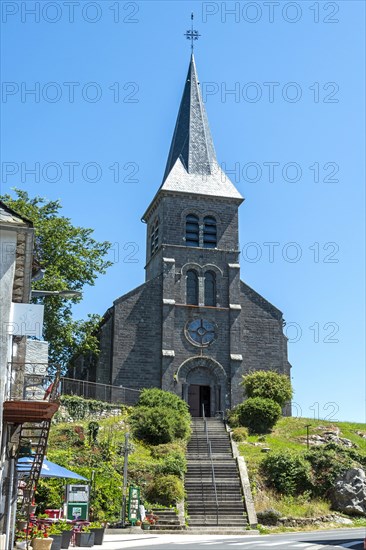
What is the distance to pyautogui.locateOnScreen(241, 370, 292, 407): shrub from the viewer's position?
40594mm

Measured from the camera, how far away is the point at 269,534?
2509 cm

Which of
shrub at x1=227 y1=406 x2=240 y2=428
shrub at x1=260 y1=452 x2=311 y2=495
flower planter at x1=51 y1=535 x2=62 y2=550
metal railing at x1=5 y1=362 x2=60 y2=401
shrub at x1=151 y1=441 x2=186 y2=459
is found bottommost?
flower planter at x1=51 y1=535 x2=62 y2=550

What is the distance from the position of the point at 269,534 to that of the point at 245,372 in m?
19.9

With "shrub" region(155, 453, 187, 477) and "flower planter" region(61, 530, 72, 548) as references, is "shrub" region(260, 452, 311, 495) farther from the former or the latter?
"flower planter" region(61, 530, 72, 548)

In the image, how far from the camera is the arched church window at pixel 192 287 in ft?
152

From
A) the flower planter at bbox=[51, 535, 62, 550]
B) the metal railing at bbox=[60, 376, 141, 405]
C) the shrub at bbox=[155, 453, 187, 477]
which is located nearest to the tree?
the metal railing at bbox=[60, 376, 141, 405]

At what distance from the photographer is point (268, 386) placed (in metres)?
41.0

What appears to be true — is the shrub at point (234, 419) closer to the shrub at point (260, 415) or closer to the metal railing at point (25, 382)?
the shrub at point (260, 415)

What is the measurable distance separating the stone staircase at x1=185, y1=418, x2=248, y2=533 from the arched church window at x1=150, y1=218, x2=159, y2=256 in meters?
17.5

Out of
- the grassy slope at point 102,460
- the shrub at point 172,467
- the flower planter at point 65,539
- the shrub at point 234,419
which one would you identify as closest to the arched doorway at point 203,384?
the shrub at point 234,419

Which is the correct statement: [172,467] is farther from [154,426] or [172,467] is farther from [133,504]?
[154,426]

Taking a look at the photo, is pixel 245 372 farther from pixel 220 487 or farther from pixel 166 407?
pixel 220 487

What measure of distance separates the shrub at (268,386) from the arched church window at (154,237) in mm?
11974

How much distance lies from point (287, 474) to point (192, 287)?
18.7 metres
